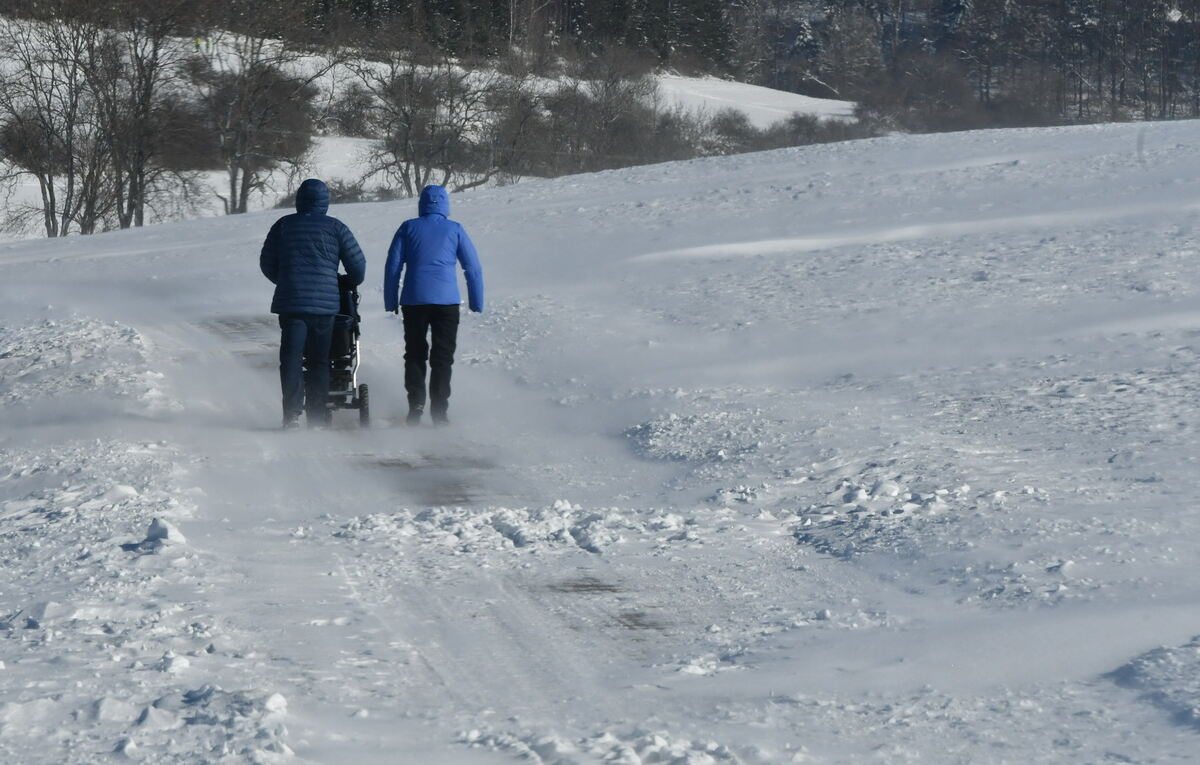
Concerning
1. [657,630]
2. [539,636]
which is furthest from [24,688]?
[657,630]

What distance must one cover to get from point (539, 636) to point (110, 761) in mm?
1519

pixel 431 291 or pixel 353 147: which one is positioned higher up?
pixel 353 147

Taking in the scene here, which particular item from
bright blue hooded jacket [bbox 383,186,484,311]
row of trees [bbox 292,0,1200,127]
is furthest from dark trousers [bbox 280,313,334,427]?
row of trees [bbox 292,0,1200,127]

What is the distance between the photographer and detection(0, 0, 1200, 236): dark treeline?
4428 cm

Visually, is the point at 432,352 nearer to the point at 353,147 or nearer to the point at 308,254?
the point at 308,254

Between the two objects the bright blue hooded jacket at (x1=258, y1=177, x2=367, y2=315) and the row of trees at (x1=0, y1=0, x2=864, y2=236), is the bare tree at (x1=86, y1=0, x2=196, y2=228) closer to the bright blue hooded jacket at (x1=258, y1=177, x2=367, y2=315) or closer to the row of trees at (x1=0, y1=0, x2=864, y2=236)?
the row of trees at (x1=0, y1=0, x2=864, y2=236)

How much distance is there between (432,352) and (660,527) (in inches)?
133

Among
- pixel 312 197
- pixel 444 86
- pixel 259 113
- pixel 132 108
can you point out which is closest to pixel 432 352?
pixel 312 197

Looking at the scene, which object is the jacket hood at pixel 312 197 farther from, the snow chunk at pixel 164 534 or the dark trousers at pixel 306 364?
the snow chunk at pixel 164 534

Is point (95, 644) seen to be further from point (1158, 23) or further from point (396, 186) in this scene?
point (1158, 23)

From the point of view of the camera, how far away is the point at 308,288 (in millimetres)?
8680

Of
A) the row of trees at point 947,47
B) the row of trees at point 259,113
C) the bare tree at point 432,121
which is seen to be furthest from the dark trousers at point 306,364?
the bare tree at point 432,121

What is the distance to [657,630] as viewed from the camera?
4.58m

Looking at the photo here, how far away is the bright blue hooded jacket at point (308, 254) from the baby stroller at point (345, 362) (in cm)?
22
